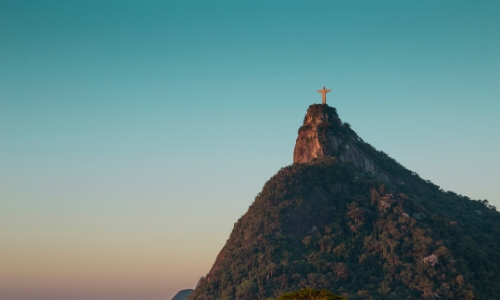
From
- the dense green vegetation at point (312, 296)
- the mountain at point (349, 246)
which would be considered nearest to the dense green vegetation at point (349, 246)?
the mountain at point (349, 246)

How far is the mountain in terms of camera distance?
158000 mm

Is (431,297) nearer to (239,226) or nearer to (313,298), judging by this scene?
(239,226)

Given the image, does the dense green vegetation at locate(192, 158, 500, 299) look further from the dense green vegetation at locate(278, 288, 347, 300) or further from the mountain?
the dense green vegetation at locate(278, 288, 347, 300)

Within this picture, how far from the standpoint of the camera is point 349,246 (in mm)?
173625

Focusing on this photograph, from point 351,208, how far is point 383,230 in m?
11.5

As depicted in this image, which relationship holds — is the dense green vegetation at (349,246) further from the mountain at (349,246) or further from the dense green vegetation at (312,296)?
the dense green vegetation at (312,296)

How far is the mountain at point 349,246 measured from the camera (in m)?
158

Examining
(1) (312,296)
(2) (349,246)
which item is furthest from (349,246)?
(1) (312,296)

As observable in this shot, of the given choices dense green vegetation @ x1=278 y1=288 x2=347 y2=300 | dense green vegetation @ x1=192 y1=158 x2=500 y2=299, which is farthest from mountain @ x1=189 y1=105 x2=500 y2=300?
dense green vegetation @ x1=278 y1=288 x2=347 y2=300

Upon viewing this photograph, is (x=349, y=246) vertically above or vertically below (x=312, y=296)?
above

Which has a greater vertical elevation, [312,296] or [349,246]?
[349,246]

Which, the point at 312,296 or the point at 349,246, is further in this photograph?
the point at 349,246

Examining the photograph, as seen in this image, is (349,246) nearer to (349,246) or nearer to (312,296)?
(349,246)

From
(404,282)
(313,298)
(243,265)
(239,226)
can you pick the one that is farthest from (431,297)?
(313,298)
